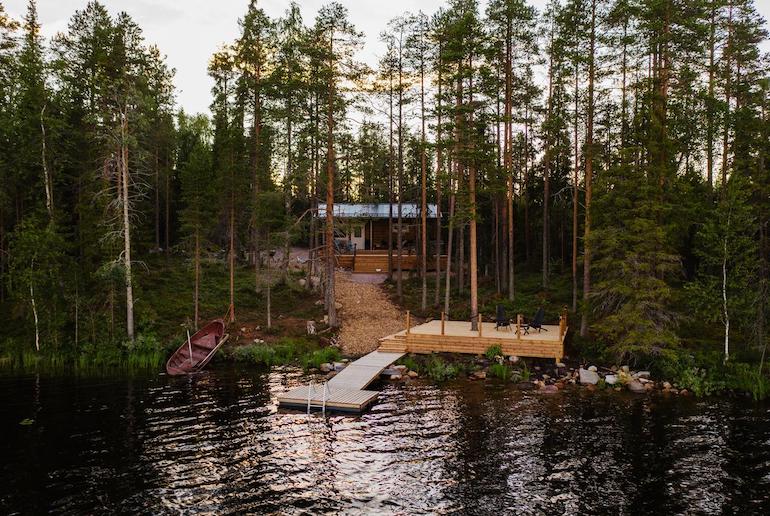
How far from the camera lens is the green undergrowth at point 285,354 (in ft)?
61.2

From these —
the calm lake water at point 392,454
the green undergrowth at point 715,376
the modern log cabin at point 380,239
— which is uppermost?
the modern log cabin at point 380,239

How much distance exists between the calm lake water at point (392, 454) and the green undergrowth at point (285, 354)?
3823mm

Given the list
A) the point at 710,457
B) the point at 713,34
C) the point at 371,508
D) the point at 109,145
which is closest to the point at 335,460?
the point at 371,508

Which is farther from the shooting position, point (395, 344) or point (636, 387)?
point (395, 344)

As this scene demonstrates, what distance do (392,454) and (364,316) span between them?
14.1 metres

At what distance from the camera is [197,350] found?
19.1 meters

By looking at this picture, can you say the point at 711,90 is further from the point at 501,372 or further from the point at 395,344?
the point at 395,344

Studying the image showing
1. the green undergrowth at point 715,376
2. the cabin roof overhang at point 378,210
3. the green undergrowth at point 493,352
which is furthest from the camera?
the cabin roof overhang at point 378,210

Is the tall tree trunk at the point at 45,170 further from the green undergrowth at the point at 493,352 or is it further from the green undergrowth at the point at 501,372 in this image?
the green undergrowth at the point at 501,372

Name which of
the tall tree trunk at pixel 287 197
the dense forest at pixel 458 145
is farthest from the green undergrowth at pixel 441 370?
the tall tree trunk at pixel 287 197

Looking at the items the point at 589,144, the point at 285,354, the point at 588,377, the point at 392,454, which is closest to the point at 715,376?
the point at 588,377

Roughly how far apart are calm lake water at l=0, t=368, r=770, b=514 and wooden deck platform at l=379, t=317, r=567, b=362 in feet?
9.19

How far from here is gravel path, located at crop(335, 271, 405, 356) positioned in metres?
21.1

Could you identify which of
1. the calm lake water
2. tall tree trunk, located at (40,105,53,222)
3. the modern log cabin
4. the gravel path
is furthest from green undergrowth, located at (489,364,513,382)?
tall tree trunk, located at (40,105,53,222)
